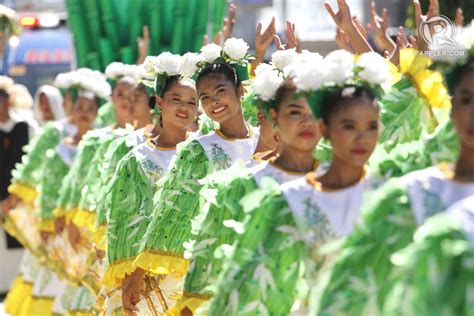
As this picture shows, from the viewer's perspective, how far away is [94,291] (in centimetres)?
1023

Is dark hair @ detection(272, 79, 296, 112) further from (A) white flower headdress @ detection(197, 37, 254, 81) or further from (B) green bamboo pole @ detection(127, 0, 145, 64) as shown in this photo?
(B) green bamboo pole @ detection(127, 0, 145, 64)

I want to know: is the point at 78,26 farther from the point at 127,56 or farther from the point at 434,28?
the point at 434,28

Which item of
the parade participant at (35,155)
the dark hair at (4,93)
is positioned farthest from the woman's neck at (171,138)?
the dark hair at (4,93)

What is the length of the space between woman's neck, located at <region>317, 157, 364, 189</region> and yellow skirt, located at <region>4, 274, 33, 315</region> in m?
7.57

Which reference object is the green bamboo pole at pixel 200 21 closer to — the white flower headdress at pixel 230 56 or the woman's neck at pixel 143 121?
the woman's neck at pixel 143 121

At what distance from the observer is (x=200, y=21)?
494 inches

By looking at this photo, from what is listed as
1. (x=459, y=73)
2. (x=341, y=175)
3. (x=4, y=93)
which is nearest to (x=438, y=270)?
(x=459, y=73)

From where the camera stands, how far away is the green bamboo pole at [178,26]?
12203 millimetres

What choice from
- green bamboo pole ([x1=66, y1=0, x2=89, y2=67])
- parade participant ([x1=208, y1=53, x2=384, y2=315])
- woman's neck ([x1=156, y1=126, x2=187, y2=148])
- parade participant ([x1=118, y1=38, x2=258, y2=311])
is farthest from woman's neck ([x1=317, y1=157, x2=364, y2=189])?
green bamboo pole ([x1=66, y1=0, x2=89, y2=67])

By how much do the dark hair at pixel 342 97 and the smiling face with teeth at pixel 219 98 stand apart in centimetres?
215

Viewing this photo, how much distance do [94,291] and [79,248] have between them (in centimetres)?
77

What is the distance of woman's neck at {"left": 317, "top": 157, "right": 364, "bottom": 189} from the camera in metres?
5.00

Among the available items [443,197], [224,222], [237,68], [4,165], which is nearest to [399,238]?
[443,197]

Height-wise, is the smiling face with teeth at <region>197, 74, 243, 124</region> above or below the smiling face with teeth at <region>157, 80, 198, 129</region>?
above
